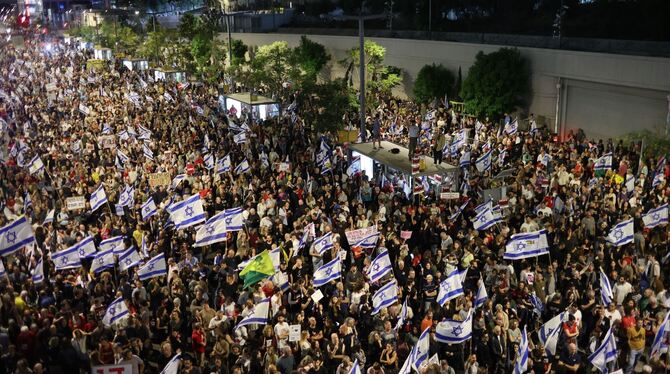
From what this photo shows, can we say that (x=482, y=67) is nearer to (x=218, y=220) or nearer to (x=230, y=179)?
(x=230, y=179)

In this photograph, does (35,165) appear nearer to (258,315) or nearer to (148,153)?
(148,153)

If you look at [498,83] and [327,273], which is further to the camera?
[498,83]

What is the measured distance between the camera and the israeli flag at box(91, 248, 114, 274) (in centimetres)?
1472

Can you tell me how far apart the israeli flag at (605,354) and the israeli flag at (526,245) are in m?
3.59

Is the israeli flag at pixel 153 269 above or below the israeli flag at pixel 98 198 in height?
below

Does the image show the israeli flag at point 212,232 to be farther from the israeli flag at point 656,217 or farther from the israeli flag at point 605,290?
the israeli flag at point 656,217

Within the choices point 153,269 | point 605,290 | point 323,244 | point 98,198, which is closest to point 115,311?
point 153,269

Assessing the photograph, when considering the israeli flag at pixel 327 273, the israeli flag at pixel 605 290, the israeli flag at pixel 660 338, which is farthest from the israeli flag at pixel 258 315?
the israeli flag at pixel 660 338

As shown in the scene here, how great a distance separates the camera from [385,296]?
12781mm

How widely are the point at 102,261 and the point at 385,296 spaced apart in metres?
6.10

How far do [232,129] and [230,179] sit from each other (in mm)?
8113

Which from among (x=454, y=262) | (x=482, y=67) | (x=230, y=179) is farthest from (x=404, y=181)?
(x=482, y=67)

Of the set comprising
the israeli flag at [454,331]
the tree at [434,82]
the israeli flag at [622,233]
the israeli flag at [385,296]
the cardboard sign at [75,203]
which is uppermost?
the tree at [434,82]

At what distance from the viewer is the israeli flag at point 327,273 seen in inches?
547
